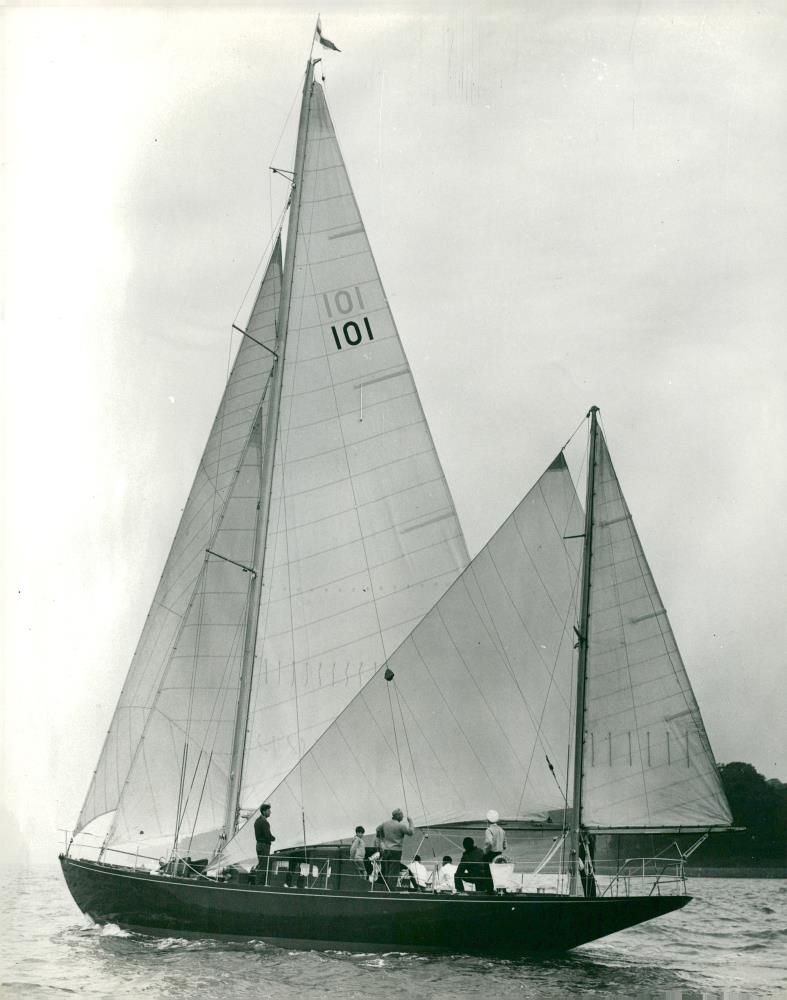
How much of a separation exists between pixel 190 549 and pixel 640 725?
9286mm

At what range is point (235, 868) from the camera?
21328 mm

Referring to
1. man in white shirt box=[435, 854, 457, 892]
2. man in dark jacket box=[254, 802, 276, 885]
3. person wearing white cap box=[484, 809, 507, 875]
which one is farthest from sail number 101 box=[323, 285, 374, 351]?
man in white shirt box=[435, 854, 457, 892]

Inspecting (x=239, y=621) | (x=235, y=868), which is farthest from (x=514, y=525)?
(x=235, y=868)

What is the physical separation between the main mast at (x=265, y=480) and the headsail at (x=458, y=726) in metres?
1.73

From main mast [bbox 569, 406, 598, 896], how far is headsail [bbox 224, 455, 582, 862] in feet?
1.45

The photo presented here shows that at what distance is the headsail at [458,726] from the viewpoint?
20.7 metres

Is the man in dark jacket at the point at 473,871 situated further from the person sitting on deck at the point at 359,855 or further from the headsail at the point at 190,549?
the headsail at the point at 190,549

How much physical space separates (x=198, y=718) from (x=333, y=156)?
1114 cm

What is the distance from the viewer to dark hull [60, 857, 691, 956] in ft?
65.6

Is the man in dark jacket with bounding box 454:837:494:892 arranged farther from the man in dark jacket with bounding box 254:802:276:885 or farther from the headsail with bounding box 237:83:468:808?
the headsail with bounding box 237:83:468:808

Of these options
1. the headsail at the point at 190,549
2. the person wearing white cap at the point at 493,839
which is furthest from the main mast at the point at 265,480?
the person wearing white cap at the point at 493,839

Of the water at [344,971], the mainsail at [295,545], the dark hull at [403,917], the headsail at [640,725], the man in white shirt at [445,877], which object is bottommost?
the water at [344,971]

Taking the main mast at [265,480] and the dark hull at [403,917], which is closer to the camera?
the dark hull at [403,917]

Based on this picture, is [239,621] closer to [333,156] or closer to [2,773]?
[2,773]
